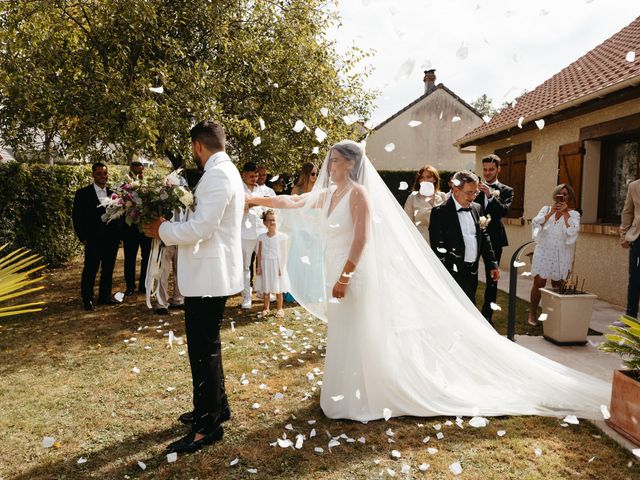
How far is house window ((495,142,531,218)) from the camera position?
444 inches

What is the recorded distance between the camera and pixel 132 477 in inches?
118

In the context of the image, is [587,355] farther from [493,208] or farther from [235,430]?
[235,430]

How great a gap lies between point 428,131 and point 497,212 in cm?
2104

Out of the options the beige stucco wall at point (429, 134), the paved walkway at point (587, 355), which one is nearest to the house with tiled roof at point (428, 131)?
the beige stucco wall at point (429, 134)

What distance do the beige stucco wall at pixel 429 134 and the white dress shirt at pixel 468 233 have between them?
21.2 m

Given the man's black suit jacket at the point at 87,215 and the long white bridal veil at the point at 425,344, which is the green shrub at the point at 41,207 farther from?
the long white bridal veil at the point at 425,344

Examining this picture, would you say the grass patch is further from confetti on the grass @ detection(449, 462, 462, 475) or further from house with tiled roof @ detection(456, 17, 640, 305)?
house with tiled roof @ detection(456, 17, 640, 305)

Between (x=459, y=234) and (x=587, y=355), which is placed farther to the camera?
(x=587, y=355)

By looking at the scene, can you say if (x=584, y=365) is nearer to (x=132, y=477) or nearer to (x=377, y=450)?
(x=377, y=450)

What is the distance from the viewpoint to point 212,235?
3.24 metres

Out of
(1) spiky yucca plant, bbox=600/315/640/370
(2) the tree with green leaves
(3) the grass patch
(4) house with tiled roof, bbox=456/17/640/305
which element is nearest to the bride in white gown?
(3) the grass patch

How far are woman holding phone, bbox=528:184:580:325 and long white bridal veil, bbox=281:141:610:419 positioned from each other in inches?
95.2

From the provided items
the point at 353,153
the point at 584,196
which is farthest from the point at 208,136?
the point at 584,196

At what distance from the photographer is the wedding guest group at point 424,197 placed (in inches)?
259
